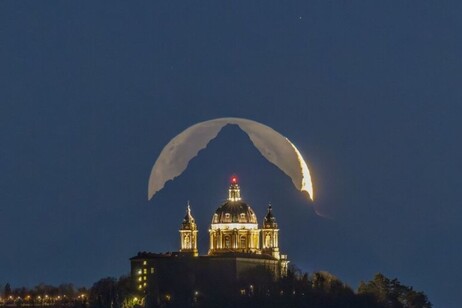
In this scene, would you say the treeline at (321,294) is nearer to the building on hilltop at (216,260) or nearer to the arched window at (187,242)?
the building on hilltop at (216,260)

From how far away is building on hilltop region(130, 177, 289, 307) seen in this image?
133 m

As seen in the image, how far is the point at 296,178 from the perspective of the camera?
104 metres

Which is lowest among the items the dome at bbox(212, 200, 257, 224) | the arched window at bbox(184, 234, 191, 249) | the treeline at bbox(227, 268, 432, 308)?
the treeline at bbox(227, 268, 432, 308)

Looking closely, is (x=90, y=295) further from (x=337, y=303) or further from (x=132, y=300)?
(x=337, y=303)

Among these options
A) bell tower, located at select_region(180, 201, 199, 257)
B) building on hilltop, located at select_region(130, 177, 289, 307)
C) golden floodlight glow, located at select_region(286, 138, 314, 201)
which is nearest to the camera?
golden floodlight glow, located at select_region(286, 138, 314, 201)

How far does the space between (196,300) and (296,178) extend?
2799 cm

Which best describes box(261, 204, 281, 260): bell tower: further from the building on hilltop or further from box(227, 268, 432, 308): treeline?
box(227, 268, 432, 308): treeline

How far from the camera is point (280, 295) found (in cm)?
12700

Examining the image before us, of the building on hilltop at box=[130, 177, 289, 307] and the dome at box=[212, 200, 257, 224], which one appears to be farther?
the dome at box=[212, 200, 257, 224]

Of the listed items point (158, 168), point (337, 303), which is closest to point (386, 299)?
point (337, 303)

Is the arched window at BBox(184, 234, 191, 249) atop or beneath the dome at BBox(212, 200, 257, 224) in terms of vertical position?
beneath

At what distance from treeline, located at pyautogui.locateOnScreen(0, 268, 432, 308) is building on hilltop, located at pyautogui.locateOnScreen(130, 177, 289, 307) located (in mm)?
582

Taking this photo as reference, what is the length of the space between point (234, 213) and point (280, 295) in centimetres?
1686

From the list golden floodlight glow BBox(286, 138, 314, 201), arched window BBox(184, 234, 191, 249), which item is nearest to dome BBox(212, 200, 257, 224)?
arched window BBox(184, 234, 191, 249)
